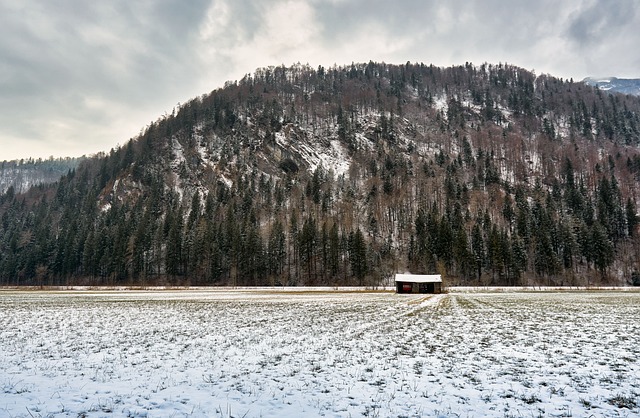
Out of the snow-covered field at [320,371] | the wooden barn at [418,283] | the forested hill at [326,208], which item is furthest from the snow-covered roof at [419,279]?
the snow-covered field at [320,371]

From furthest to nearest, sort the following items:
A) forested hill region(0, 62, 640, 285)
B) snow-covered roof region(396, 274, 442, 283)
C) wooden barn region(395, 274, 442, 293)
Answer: forested hill region(0, 62, 640, 285) < wooden barn region(395, 274, 442, 293) < snow-covered roof region(396, 274, 442, 283)

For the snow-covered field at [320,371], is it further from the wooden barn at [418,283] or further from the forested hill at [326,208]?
the forested hill at [326,208]

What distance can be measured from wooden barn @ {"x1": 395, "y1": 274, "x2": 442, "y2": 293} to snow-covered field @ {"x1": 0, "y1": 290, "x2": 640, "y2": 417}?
174ft

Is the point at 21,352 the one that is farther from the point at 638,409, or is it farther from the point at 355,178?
the point at 355,178

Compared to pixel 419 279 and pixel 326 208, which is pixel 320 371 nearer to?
pixel 419 279

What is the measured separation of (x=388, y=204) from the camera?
140m

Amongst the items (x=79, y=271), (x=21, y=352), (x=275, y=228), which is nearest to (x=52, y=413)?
(x=21, y=352)

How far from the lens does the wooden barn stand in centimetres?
7188

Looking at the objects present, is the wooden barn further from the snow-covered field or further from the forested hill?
the snow-covered field

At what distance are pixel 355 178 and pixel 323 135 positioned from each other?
39.4 metres

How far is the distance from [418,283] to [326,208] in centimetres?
6359

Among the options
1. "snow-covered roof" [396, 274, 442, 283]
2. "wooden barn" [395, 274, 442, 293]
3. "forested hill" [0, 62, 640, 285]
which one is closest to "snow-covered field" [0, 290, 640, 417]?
"snow-covered roof" [396, 274, 442, 283]

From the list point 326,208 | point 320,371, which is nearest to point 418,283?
point 326,208

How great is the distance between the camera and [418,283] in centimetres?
7469
